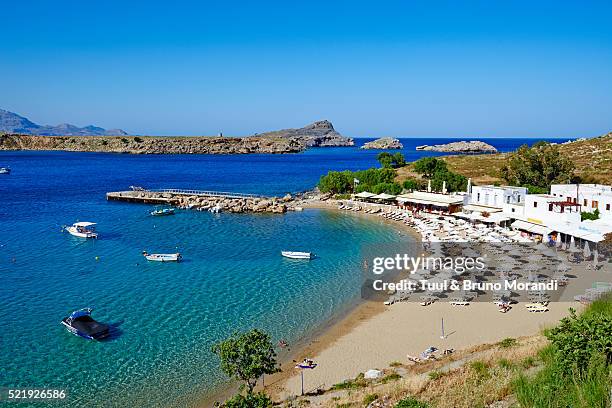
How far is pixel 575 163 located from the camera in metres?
81.5

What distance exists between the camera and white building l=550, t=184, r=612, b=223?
41281 millimetres

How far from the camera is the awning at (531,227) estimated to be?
40062 mm

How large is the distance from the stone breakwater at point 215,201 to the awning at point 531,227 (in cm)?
3012

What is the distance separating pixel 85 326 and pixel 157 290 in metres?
7.64

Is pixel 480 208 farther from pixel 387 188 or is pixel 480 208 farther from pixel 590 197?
pixel 387 188

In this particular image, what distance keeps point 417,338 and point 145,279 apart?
67.1 feet

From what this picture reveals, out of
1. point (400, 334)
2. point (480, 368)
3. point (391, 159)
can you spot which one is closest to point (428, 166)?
point (391, 159)

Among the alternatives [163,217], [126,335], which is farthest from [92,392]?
[163,217]

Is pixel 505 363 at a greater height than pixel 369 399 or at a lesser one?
greater

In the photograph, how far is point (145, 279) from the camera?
34.9 meters

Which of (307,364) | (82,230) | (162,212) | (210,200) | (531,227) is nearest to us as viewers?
(307,364)

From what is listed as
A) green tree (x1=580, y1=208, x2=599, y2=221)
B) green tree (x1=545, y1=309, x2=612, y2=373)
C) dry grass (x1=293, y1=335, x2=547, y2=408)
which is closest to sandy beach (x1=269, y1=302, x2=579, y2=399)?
dry grass (x1=293, y1=335, x2=547, y2=408)

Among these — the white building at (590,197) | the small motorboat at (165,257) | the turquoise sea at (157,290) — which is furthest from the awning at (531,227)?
the small motorboat at (165,257)

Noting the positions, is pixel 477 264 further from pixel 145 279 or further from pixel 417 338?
pixel 145 279
